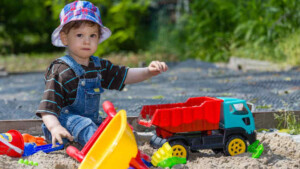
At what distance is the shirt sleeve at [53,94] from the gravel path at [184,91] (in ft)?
3.46

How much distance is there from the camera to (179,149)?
226cm

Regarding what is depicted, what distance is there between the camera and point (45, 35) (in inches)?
569

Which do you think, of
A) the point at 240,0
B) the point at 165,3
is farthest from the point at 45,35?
Answer: the point at 240,0

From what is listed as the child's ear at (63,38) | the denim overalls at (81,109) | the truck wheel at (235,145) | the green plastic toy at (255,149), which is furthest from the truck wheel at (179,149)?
the child's ear at (63,38)

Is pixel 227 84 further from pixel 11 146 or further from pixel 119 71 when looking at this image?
pixel 11 146

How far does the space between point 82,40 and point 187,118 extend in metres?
0.81

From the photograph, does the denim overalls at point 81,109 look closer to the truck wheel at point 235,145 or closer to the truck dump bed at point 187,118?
the truck dump bed at point 187,118

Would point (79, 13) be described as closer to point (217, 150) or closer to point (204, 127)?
point (204, 127)

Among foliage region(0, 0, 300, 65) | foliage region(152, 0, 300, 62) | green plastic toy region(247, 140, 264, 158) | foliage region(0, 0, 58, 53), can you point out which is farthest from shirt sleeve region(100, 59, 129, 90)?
foliage region(0, 0, 58, 53)

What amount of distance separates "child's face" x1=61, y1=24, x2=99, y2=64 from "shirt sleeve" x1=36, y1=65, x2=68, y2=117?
18cm

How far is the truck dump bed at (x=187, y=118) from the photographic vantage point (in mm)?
2211

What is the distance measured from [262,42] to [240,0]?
1.62m

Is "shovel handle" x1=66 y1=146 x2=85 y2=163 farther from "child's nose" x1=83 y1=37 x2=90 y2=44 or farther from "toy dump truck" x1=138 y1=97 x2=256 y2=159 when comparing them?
"child's nose" x1=83 y1=37 x2=90 y2=44

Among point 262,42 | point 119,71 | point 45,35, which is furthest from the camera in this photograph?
point 45,35
